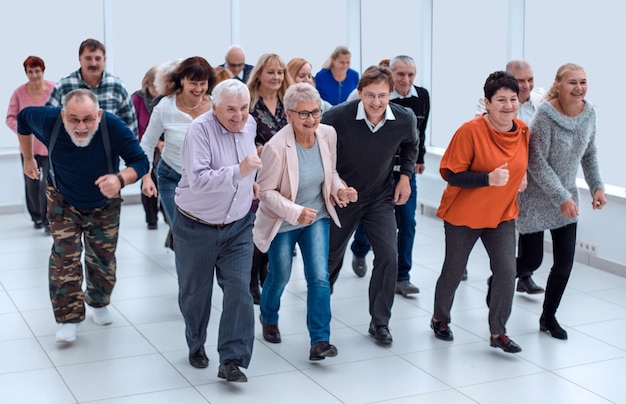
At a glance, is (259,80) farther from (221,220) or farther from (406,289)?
(406,289)

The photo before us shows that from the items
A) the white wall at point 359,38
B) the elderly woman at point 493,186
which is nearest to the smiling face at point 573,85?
the elderly woman at point 493,186

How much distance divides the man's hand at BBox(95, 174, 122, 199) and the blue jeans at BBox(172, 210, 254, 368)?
351 millimetres

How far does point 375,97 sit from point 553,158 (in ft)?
3.36

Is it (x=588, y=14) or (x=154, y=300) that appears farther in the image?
(x=588, y=14)

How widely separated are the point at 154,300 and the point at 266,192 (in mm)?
1772

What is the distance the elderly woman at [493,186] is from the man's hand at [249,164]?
1.14m

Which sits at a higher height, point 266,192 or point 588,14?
point 588,14

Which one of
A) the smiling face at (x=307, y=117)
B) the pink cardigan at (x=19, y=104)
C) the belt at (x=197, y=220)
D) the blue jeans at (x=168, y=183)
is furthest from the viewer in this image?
the pink cardigan at (x=19, y=104)

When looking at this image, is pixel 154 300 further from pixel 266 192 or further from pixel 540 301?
pixel 540 301

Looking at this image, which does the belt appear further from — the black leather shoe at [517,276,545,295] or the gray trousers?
the black leather shoe at [517,276,545,295]

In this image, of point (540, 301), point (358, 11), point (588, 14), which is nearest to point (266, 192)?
point (540, 301)

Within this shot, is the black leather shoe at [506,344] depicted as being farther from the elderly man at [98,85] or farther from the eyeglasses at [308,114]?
the elderly man at [98,85]

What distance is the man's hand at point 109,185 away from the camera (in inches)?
187

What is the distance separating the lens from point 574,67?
5.07 meters
